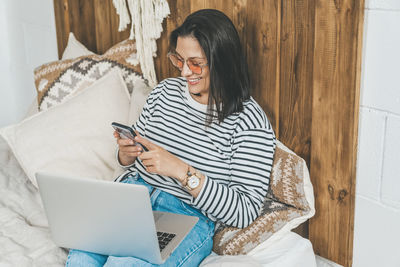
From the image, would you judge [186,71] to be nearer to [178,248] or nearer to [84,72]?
[178,248]

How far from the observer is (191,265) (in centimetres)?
138

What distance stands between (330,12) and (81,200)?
2.61 ft

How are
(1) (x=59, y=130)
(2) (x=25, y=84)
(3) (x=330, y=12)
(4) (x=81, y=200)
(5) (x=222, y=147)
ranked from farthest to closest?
(2) (x=25, y=84) < (1) (x=59, y=130) < (5) (x=222, y=147) < (3) (x=330, y=12) < (4) (x=81, y=200)

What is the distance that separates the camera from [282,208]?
1.47 m

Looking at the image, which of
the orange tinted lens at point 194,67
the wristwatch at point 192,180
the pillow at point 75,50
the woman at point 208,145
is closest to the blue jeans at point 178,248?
the woman at point 208,145

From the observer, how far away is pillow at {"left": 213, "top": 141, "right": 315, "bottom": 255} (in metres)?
1.44

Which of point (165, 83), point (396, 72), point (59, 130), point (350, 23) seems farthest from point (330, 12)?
point (59, 130)

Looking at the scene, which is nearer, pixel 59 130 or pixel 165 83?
pixel 165 83

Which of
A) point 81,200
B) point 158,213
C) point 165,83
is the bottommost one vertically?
point 158,213

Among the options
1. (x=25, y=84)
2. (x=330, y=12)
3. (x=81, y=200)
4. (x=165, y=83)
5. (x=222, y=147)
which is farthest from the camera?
(x=25, y=84)

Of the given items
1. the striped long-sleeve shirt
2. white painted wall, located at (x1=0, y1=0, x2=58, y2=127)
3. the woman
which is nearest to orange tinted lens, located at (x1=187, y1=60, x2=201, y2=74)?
the woman

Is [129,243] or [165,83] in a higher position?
[165,83]

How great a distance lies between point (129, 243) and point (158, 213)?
203 mm

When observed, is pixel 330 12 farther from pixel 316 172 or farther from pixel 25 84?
pixel 25 84
